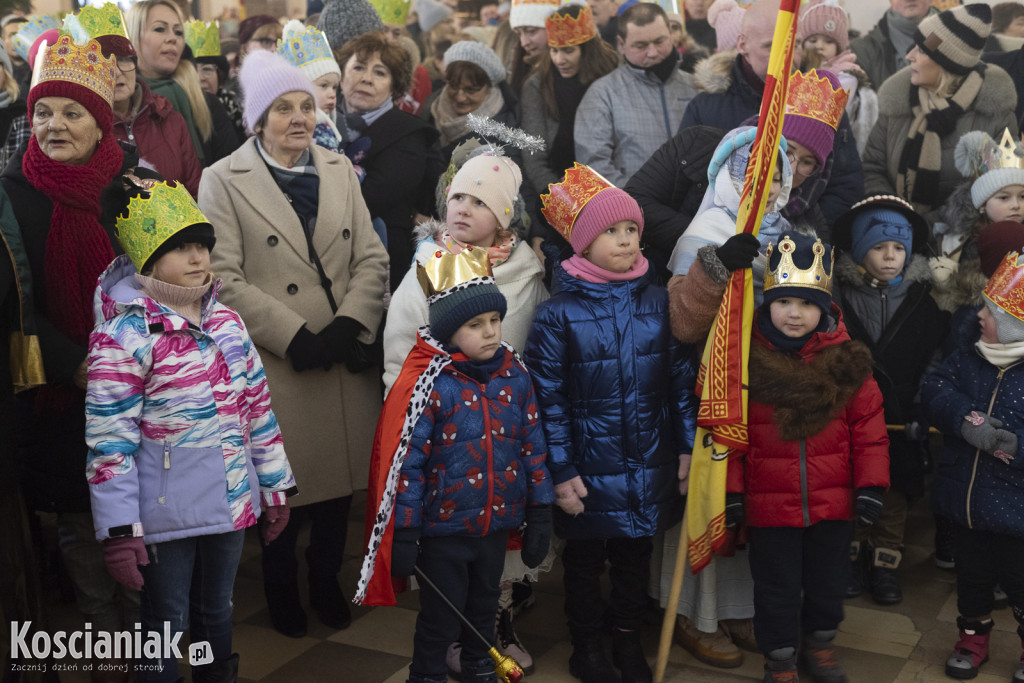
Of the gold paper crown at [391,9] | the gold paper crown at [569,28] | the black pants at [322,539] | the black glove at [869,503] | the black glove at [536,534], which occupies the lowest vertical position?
the black pants at [322,539]

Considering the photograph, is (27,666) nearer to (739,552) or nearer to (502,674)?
(502,674)

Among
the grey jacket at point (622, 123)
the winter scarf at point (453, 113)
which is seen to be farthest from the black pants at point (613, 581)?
the winter scarf at point (453, 113)

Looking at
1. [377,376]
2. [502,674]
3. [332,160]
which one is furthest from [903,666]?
[332,160]

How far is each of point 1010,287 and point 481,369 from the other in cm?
192

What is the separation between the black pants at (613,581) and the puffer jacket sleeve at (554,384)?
360 mm

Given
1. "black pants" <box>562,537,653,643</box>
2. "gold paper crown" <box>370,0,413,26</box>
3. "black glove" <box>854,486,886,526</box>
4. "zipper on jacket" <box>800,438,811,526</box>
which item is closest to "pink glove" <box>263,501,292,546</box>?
"black pants" <box>562,537,653,643</box>

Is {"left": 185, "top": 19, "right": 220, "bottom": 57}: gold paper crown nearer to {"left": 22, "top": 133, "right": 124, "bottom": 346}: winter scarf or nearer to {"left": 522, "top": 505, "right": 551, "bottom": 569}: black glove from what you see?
{"left": 22, "top": 133, "right": 124, "bottom": 346}: winter scarf

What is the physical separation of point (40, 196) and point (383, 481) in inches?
58.2

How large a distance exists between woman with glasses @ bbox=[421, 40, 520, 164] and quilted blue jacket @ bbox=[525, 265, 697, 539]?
2.07 m

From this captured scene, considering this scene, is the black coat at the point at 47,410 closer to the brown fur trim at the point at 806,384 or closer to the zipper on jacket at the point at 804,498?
the brown fur trim at the point at 806,384

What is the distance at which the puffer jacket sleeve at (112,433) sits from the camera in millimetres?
3010

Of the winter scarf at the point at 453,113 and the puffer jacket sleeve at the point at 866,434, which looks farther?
the winter scarf at the point at 453,113

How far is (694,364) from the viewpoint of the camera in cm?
382

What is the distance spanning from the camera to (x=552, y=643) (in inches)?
165
